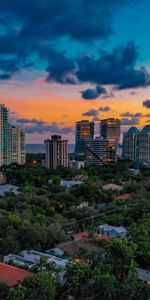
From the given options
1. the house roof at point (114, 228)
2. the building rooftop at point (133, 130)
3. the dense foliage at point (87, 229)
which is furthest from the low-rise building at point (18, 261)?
the building rooftop at point (133, 130)

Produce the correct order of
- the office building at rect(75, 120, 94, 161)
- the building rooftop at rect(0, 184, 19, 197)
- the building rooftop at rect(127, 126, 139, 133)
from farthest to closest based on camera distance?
the office building at rect(75, 120, 94, 161) < the building rooftop at rect(127, 126, 139, 133) < the building rooftop at rect(0, 184, 19, 197)

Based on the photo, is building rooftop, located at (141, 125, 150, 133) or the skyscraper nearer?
the skyscraper

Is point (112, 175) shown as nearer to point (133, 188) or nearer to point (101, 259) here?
point (133, 188)

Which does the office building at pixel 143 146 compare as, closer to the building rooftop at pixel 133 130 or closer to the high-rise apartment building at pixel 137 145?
the high-rise apartment building at pixel 137 145

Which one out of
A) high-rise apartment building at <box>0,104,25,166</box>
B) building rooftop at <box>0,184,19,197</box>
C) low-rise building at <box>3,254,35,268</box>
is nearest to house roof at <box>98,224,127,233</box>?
low-rise building at <box>3,254,35,268</box>

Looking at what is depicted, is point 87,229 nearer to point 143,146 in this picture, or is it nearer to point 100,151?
point 100,151

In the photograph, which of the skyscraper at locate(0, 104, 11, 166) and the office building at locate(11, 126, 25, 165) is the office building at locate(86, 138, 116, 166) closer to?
the office building at locate(11, 126, 25, 165)

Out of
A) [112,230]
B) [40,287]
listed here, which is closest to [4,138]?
[112,230]
